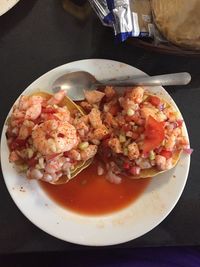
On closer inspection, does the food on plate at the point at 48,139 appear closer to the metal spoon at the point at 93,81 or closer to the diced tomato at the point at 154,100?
the metal spoon at the point at 93,81

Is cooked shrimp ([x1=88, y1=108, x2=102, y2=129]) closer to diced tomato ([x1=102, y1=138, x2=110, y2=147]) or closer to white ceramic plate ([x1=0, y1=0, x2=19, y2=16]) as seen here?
diced tomato ([x1=102, y1=138, x2=110, y2=147])

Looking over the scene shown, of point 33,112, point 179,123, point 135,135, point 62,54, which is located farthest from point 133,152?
point 62,54

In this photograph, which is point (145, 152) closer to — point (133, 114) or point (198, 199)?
point (133, 114)

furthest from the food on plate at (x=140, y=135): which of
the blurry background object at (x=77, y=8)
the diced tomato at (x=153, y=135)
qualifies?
the blurry background object at (x=77, y=8)

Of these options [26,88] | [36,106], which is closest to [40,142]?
[36,106]

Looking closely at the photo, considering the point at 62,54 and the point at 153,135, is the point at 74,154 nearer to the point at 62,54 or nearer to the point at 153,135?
the point at 153,135

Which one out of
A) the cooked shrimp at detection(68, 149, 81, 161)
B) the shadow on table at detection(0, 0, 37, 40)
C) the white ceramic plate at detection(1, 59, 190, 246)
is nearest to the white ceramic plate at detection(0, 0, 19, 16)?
the shadow on table at detection(0, 0, 37, 40)

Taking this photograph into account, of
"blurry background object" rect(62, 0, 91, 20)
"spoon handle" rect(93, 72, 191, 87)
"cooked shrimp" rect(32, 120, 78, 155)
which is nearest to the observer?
"cooked shrimp" rect(32, 120, 78, 155)
